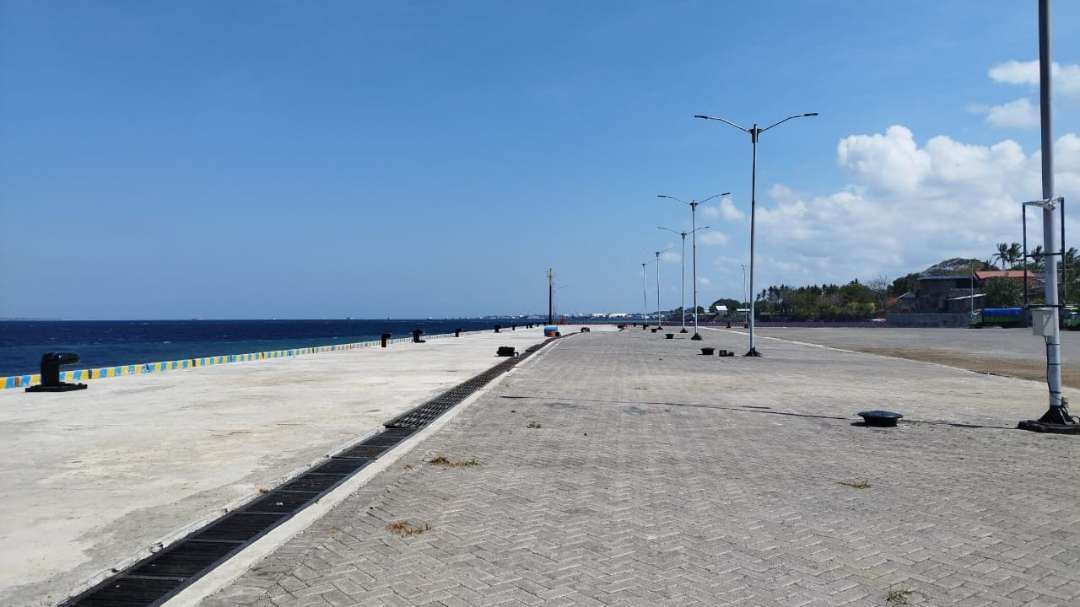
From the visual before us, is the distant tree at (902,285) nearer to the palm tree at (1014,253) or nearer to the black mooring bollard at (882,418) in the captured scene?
the palm tree at (1014,253)

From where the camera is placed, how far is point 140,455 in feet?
33.3

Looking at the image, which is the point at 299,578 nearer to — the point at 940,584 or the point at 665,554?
the point at 665,554

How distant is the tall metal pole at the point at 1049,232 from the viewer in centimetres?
1224

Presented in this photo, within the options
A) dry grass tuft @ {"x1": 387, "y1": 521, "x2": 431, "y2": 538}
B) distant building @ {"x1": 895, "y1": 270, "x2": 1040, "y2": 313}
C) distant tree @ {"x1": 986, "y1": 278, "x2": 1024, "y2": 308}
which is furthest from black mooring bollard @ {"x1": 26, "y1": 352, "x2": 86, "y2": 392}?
distant building @ {"x1": 895, "y1": 270, "x2": 1040, "y2": 313}

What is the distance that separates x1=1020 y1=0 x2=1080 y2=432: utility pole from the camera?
12.2 meters

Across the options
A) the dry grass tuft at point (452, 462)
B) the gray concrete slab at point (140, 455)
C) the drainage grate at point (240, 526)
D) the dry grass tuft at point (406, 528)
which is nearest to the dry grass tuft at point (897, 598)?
the dry grass tuft at point (406, 528)

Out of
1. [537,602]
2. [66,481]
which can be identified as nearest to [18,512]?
[66,481]

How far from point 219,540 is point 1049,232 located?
1332 cm

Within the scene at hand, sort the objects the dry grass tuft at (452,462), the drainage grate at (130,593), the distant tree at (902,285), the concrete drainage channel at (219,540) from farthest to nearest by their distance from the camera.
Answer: the distant tree at (902,285) < the dry grass tuft at (452,462) < the concrete drainage channel at (219,540) < the drainage grate at (130,593)

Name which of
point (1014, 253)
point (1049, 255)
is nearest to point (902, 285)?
point (1014, 253)

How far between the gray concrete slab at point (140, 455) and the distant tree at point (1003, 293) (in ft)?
424

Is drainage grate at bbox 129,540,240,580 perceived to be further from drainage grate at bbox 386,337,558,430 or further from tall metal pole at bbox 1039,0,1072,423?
Result: tall metal pole at bbox 1039,0,1072,423

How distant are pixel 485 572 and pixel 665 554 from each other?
1.44m

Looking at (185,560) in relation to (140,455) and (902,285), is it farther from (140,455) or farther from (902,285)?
(902,285)
